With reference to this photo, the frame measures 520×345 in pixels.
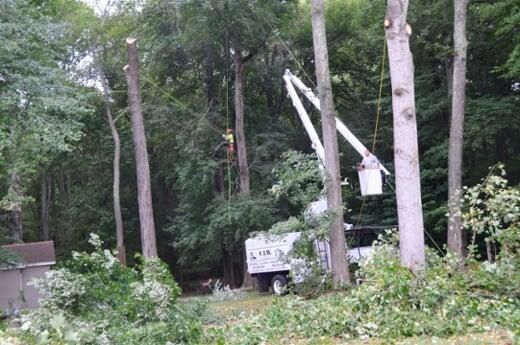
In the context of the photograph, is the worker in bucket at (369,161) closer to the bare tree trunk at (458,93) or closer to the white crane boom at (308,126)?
the white crane boom at (308,126)

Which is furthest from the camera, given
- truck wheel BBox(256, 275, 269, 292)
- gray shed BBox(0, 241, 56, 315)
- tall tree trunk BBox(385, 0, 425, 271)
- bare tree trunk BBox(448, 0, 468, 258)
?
gray shed BBox(0, 241, 56, 315)

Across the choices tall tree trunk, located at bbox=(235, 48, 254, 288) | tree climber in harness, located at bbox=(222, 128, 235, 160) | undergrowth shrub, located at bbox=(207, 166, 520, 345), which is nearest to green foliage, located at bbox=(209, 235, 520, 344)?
undergrowth shrub, located at bbox=(207, 166, 520, 345)

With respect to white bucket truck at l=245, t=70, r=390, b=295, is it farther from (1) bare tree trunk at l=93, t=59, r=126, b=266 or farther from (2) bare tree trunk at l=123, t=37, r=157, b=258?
(1) bare tree trunk at l=93, t=59, r=126, b=266

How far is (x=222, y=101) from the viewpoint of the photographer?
2664 cm

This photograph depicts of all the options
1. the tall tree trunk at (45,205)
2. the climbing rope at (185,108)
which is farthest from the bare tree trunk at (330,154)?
the tall tree trunk at (45,205)

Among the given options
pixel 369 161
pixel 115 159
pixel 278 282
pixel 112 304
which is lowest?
pixel 278 282

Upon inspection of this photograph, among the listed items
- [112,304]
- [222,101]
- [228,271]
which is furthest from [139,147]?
[228,271]

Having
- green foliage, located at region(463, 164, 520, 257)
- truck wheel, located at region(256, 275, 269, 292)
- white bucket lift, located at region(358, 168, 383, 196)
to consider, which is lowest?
truck wheel, located at region(256, 275, 269, 292)

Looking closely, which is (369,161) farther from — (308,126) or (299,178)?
(308,126)

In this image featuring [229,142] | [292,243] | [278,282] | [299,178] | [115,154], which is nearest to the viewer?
[299,178]

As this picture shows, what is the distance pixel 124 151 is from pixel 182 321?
24134 millimetres

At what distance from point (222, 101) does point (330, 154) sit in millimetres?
12641

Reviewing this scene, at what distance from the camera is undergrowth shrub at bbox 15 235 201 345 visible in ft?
26.3

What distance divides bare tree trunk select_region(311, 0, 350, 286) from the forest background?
215 inches
